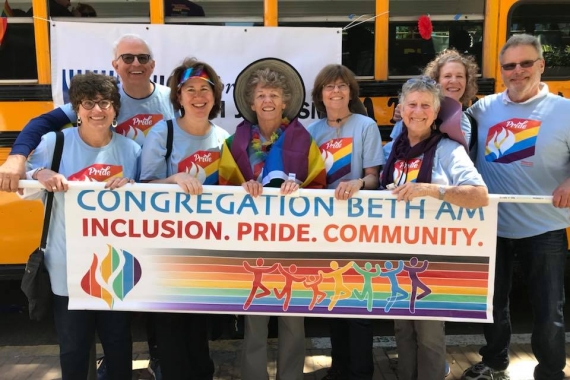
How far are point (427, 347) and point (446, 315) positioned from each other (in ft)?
0.63

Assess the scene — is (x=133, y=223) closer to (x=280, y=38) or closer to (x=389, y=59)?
(x=280, y=38)

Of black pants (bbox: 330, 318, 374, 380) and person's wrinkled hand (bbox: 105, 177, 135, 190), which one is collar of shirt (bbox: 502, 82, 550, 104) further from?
person's wrinkled hand (bbox: 105, 177, 135, 190)

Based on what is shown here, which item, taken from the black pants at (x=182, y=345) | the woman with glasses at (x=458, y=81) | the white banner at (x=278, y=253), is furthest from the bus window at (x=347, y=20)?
the black pants at (x=182, y=345)

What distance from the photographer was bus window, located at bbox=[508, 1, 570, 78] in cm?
307

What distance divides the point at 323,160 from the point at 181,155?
652 mm

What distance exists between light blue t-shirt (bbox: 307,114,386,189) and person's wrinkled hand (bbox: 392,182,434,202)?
27cm

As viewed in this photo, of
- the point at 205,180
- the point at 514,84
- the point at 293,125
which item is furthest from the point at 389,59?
the point at 205,180

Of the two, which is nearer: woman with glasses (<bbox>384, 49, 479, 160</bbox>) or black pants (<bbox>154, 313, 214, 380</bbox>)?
black pants (<bbox>154, 313, 214, 380</bbox>)

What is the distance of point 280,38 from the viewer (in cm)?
308

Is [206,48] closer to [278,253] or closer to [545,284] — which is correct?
[278,253]

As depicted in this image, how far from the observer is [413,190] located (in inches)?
80.7

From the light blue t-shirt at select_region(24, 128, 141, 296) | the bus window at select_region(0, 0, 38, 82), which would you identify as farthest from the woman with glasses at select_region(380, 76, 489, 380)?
the bus window at select_region(0, 0, 38, 82)

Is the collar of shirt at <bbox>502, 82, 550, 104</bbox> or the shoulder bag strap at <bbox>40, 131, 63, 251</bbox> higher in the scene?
the collar of shirt at <bbox>502, 82, 550, 104</bbox>

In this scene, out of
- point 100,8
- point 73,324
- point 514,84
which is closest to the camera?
point 73,324
